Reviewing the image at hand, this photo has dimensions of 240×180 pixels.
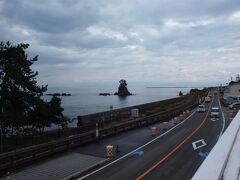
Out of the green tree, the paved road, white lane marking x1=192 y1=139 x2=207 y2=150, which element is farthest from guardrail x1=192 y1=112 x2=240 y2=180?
the green tree

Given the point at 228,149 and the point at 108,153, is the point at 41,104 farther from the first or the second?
the point at 228,149

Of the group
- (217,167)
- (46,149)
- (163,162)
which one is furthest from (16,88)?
(217,167)

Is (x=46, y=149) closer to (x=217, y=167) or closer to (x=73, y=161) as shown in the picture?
(x=73, y=161)

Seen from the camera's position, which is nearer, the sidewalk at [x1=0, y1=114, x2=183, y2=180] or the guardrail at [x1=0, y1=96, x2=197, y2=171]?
the sidewalk at [x1=0, y1=114, x2=183, y2=180]

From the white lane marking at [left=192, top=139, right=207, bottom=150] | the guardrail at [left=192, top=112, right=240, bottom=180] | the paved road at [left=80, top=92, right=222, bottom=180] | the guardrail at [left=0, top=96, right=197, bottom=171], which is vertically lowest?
the paved road at [left=80, top=92, right=222, bottom=180]

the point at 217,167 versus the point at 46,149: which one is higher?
the point at 217,167

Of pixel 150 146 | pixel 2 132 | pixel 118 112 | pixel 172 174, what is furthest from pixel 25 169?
pixel 118 112

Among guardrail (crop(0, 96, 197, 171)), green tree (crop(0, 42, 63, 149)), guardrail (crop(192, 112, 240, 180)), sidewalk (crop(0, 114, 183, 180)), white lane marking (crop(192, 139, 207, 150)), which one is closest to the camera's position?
guardrail (crop(192, 112, 240, 180))

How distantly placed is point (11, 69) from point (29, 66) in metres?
2.56

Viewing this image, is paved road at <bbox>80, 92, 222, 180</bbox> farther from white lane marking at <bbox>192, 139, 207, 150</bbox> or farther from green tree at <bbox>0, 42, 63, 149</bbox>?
green tree at <bbox>0, 42, 63, 149</bbox>

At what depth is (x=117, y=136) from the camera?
28828 mm

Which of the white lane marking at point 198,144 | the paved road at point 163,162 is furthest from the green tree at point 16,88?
the white lane marking at point 198,144

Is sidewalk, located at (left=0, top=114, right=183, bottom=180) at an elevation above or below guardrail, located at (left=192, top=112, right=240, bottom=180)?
below

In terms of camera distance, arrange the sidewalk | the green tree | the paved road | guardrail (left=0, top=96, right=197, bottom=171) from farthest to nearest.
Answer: the green tree → guardrail (left=0, top=96, right=197, bottom=171) → the sidewalk → the paved road
